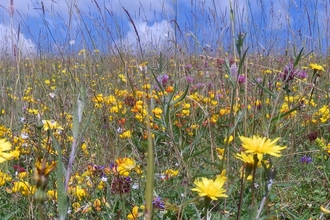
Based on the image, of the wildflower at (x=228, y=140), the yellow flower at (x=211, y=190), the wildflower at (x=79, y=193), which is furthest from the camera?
the wildflower at (x=79, y=193)

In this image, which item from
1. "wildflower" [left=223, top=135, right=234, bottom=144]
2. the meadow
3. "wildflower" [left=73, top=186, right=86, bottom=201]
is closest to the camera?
the meadow

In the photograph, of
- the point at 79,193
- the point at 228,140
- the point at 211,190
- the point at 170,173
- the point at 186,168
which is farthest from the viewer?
the point at 170,173

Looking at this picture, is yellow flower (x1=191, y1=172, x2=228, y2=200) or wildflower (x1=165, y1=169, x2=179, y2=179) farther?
wildflower (x1=165, y1=169, x2=179, y2=179)

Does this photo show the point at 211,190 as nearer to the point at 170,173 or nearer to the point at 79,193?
the point at 79,193

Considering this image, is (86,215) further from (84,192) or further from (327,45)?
(327,45)

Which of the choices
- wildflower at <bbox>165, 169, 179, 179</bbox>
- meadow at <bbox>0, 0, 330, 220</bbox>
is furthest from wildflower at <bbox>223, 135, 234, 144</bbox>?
wildflower at <bbox>165, 169, 179, 179</bbox>

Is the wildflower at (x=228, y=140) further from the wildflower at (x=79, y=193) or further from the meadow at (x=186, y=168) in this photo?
the wildflower at (x=79, y=193)

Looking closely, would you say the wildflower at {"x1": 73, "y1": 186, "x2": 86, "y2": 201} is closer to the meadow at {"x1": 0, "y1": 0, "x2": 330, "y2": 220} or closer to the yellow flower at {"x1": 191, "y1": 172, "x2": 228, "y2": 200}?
the meadow at {"x1": 0, "y1": 0, "x2": 330, "y2": 220}

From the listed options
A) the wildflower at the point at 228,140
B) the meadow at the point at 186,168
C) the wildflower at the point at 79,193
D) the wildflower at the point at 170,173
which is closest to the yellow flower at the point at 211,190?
the meadow at the point at 186,168

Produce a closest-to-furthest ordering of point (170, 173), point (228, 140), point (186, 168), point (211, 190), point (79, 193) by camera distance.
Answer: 1. point (211, 190)
2. point (228, 140)
3. point (186, 168)
4. point (79, 193)
5. point (170, 173)

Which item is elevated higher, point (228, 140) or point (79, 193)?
point (228, 140)

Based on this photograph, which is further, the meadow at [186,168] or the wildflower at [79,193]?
the wildflower at [79,193]

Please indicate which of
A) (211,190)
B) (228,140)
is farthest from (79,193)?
(211,190)

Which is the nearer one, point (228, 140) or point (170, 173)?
point (228, 140)
